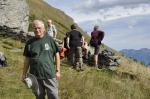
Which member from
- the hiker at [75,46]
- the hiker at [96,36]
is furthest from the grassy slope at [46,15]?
the hiker at [75,46]

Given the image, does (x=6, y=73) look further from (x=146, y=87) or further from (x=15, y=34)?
(x=15, y=34)

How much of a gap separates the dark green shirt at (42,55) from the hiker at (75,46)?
9.88m

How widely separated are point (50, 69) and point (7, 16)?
19008 millimetres

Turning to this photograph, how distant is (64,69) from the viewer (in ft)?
70.9

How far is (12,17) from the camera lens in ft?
98.0

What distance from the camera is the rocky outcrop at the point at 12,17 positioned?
2941 centimetres

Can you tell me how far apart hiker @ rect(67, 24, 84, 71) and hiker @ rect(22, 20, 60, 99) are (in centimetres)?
983

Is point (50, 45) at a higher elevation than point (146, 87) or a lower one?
higher

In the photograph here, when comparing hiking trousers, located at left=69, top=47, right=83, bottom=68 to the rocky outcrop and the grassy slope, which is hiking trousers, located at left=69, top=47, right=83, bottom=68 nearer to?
the rocky outcrop

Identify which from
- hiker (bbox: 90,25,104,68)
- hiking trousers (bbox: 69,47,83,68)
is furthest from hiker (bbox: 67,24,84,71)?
hiker (bbox: 90,25,104,68)

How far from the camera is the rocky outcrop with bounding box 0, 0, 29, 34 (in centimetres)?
2941

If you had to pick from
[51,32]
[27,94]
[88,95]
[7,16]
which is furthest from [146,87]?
[7,16]

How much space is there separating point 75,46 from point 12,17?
375 inches

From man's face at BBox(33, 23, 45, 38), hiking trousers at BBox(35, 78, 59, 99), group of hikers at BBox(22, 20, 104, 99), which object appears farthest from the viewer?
hiking trousers at BBox(35, 78, 59, 99)
